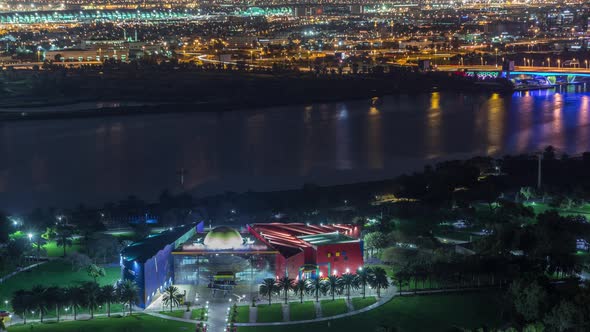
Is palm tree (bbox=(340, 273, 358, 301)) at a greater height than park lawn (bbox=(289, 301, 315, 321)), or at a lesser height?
greater

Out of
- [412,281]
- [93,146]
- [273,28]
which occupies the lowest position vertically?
[412,281]

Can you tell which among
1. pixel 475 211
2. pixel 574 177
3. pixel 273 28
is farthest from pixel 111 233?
pixel 273 28

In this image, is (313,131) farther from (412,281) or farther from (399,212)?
(412,281)

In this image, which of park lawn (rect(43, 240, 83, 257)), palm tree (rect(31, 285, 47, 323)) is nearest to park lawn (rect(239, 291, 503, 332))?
palm tree (rect(31, 285, 47, 323))

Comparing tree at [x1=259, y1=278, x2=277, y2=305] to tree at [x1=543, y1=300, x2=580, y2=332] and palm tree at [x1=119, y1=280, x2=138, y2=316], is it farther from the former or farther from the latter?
tree at [x1=543, y1=300, x2=580, y2=332]

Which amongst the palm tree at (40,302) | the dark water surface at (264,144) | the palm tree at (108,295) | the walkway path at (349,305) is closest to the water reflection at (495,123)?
the dark water surface at (264,144)
